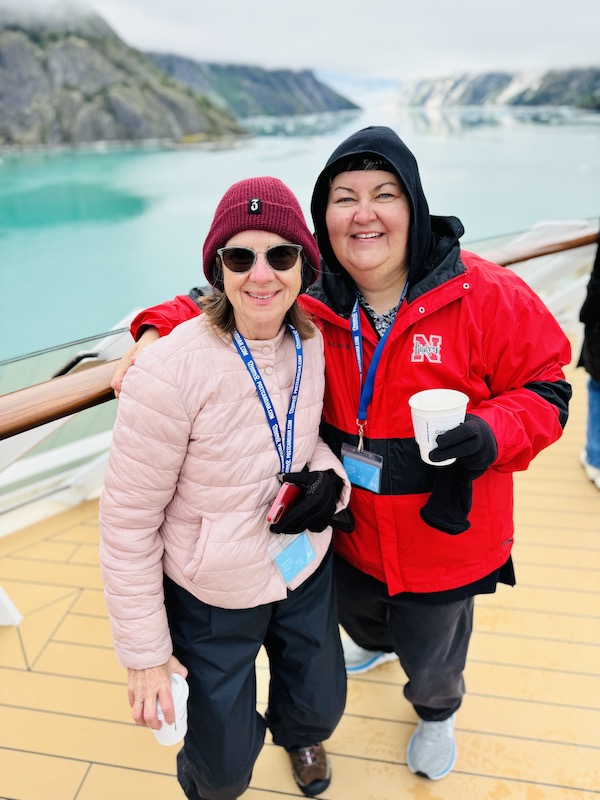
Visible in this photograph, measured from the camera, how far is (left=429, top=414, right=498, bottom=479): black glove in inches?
34.0

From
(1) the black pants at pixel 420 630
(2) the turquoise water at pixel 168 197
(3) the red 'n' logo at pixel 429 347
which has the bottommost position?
(2) the turquoise water at pixel 168 197

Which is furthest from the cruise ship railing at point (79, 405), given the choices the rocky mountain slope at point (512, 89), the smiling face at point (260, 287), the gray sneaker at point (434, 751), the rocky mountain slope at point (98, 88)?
the rocky mountain slope at point (98, 88)

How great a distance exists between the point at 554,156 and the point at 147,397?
28.3 metres

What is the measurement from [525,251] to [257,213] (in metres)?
1.92

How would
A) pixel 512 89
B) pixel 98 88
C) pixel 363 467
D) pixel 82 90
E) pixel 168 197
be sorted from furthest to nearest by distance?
pixel 512 89
pixel 98 88
pixel 82 90
pixel 168 197
pixel 363 467

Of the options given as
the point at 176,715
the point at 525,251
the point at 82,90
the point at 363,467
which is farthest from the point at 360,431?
the point at 82,90

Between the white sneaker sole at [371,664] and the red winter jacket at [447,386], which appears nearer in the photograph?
the red winter jacket at [447,386]

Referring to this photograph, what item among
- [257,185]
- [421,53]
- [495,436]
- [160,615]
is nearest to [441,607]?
[495,436]

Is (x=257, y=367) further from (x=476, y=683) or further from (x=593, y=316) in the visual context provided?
(x=593, y=316)

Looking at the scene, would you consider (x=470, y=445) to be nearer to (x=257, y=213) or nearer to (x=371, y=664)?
(x=257, y=213)

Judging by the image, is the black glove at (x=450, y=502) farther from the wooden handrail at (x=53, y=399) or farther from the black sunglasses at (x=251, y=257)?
the wooden handrail at (x=53, y=399)

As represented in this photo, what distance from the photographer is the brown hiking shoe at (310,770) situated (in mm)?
1309

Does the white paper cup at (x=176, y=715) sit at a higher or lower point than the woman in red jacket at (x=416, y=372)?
lower

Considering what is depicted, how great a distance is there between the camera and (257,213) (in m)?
0.84
